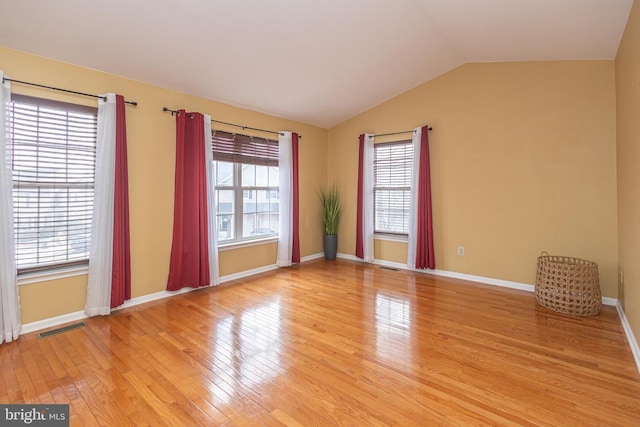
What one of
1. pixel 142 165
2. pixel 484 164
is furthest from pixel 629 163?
pixel 142 165

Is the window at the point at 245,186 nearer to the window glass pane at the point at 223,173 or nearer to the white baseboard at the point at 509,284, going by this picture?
the window glass pane at the point at 223,173

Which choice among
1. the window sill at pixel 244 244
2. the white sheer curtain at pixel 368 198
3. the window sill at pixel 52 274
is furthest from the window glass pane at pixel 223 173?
the white sheer curtain at pixel 368 198

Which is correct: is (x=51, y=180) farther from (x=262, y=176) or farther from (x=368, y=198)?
(x=368, y=198)

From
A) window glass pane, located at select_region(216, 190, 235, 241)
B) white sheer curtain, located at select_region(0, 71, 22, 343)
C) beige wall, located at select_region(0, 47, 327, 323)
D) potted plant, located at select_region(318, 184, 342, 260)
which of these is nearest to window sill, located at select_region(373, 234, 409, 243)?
potted plant, located at select_region(318, 184, 342, 260)

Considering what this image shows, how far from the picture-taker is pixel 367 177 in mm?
5176

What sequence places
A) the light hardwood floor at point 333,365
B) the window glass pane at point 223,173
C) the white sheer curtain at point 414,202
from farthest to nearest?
the white sheer curtain at point 414,202 → the window glass pane at point 223,173 → the light hardwood floor at point 333,365

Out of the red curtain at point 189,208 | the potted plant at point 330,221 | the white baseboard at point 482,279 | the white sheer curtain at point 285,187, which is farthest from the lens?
the potted plant at point 330,221

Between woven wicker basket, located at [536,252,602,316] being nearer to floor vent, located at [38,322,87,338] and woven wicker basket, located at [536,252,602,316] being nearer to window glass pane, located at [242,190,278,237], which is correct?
window glass pane, located at [242,190,278,237]

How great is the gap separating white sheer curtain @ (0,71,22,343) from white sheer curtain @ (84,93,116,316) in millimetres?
544

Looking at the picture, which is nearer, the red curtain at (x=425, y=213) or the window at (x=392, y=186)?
the red curtain at (x=425, y=213)

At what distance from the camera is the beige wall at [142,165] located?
2709 mm

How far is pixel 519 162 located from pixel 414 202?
1.40 meters

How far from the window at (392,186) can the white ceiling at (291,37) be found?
1.25 meters

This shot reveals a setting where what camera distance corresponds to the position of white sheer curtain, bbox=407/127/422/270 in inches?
181
